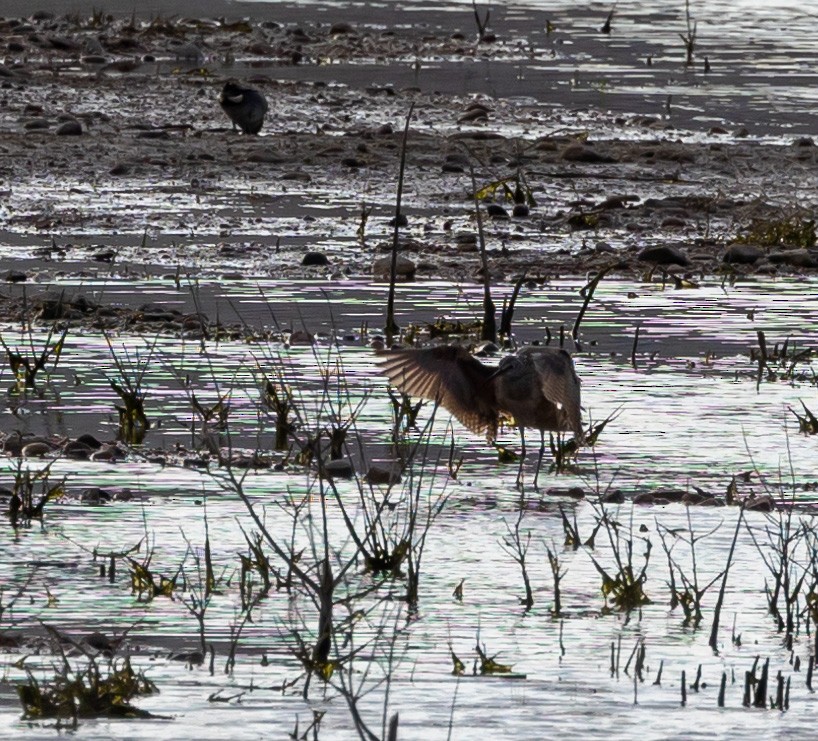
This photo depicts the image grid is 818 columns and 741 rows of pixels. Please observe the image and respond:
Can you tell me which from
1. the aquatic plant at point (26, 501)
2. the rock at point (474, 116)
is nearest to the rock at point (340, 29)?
the rock at point (474, 116)

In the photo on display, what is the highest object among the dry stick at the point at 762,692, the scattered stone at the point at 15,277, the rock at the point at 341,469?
the dry stick at the point at 762,692

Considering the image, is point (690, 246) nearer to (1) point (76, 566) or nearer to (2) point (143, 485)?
(2) point (143, 485)

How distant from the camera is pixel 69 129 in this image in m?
15.4

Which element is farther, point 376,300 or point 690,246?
point 690,246

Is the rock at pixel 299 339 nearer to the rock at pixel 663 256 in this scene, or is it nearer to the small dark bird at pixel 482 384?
the small dark bird at pixel 482 384

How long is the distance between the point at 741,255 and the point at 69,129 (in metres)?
5.78

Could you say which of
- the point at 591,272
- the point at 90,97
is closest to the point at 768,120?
the point at 90,97

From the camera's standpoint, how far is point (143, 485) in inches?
259

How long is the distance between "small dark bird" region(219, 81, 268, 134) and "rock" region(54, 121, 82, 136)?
106cm

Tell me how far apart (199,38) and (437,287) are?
13.0m

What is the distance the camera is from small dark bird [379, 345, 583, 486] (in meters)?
6.72

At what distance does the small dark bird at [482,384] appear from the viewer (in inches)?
265

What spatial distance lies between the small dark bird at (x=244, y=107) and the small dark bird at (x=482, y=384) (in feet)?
29.9

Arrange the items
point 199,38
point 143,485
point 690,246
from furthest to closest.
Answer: point 199,38, point 690,246, point 143,485
